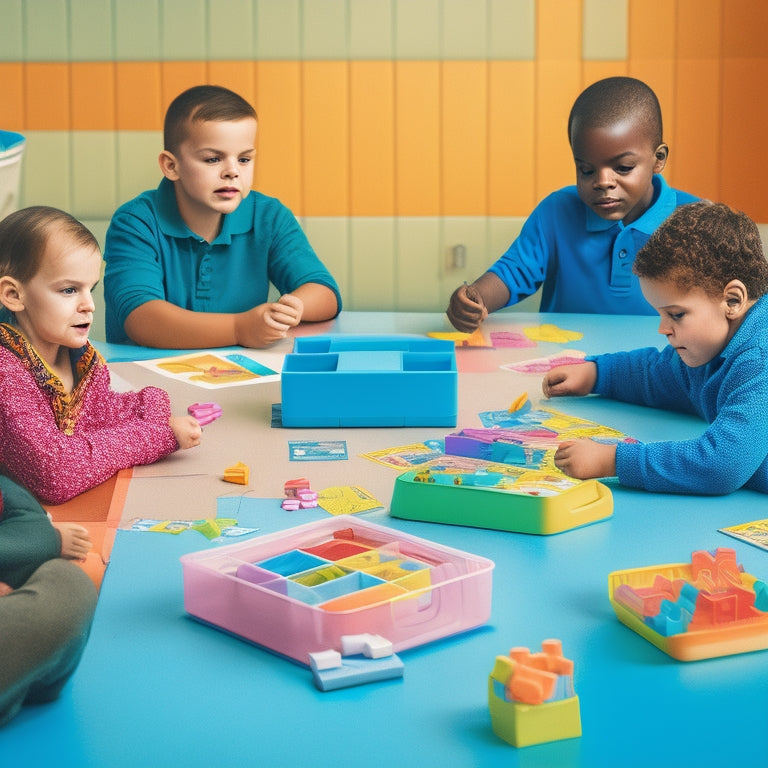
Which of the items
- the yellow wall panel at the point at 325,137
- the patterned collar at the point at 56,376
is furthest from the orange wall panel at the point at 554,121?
the patterned collar at the point at 56,376

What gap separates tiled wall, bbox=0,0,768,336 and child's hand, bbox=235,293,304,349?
4.28 feet

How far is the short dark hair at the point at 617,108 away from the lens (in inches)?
88.5

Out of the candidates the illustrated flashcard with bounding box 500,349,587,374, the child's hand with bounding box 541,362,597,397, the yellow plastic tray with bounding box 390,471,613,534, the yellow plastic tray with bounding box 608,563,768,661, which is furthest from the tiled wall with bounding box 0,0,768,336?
the yellow plastic tray with bounding box 608,563,768,661

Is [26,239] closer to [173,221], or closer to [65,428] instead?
[65,428]

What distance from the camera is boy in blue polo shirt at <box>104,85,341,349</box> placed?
2020 mm

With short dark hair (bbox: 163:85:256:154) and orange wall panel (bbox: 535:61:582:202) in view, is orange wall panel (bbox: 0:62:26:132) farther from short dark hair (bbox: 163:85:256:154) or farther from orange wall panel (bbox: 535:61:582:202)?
Result: orange wall panel (bbox: 535:61:582:202)

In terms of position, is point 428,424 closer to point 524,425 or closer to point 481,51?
point 524,425

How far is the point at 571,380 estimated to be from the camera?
5.43 feet

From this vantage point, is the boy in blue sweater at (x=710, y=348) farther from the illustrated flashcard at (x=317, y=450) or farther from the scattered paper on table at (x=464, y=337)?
the scattered paper on table at (x=464, y=337)

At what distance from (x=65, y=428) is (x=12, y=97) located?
2174 millimetres

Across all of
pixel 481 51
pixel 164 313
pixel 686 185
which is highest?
pixel 481 51

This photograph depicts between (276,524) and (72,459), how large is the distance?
278mm

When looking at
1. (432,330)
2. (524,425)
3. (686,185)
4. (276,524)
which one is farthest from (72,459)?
(686,185)

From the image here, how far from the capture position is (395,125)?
3236 mm
